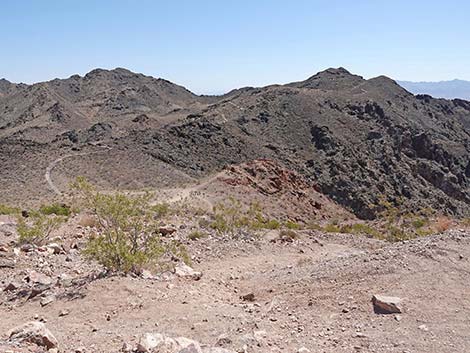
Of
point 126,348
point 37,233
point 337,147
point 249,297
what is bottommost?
point 249,297

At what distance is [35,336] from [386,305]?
5.78m

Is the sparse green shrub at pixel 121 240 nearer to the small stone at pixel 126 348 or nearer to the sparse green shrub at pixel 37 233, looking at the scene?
the sparse green shrub at pixel 37 233

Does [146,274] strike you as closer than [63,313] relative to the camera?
No

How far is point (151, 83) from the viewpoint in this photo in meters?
124

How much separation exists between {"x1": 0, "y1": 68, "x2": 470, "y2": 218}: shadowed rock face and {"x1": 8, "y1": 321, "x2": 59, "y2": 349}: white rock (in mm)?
31859

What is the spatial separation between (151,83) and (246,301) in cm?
11815

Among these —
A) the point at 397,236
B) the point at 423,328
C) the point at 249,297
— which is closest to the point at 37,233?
the point at 249,297

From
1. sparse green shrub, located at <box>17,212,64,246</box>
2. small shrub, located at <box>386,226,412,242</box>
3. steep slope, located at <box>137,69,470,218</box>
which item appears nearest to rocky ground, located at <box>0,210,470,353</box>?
sparse green shrub, located at <box>17,212,64,246</box>

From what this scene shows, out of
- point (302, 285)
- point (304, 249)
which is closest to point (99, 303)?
point (302, 285)

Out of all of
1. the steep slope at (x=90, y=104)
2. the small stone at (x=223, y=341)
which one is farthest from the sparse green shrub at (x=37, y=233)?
the steep slope at (x=90, y=104)

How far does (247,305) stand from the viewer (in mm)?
9961

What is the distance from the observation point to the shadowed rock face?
147 ft

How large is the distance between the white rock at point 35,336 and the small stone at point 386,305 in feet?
17.7

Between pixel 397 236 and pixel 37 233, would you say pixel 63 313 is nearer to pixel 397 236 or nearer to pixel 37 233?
pixel 37 233
